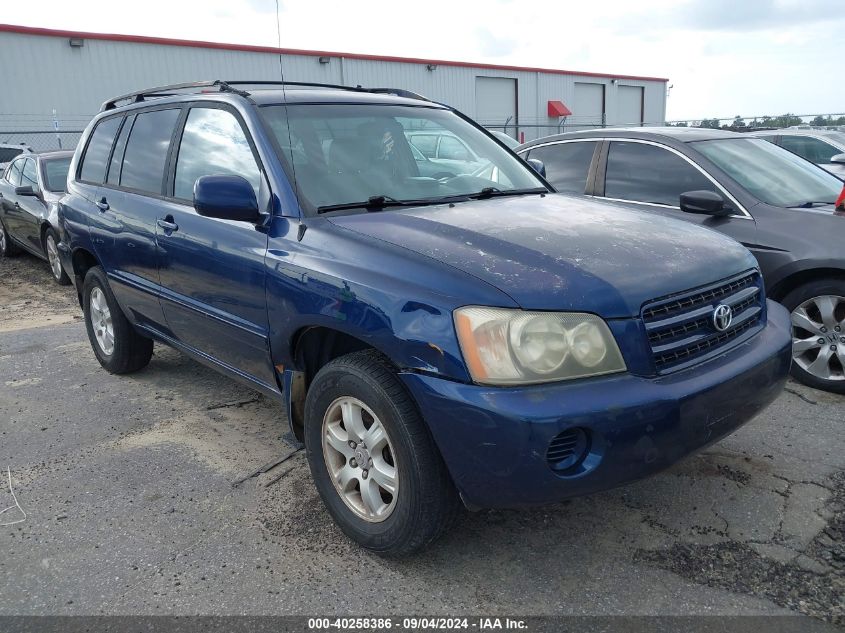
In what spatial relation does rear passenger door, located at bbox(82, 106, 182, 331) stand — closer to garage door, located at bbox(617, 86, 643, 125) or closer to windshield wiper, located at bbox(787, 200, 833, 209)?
windshield wiper, located at bbox(787, 200, 833, 209)

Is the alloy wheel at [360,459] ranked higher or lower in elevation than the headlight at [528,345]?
lower

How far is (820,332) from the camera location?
14.0 feet

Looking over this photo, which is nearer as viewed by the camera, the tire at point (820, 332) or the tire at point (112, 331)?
the tire at point (820, 332)

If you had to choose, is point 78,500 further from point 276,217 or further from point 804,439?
point 804,439

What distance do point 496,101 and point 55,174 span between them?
2600cm

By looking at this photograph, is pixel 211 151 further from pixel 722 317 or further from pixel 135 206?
pixel 722 317

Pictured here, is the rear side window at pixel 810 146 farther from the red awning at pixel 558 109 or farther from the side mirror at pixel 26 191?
the red awning at pixel 558 109

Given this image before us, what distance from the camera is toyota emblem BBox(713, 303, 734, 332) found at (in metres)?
2.65

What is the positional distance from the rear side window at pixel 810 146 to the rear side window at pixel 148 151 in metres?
9.40

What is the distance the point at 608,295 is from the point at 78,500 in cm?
261

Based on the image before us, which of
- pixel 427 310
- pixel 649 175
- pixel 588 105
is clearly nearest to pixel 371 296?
pixel 427 310

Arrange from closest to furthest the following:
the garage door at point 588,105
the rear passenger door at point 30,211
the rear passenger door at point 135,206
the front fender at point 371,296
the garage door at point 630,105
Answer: the front fender at point 371,296, the rear passenger door at point 135,206, the rear passenger door at point 30,211, the garage door at point 588,105, the garage door at point 630,105

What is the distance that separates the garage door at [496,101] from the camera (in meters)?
31.1

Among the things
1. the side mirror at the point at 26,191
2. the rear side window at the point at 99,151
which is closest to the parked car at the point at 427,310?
the rear side window at the point at 99,151
